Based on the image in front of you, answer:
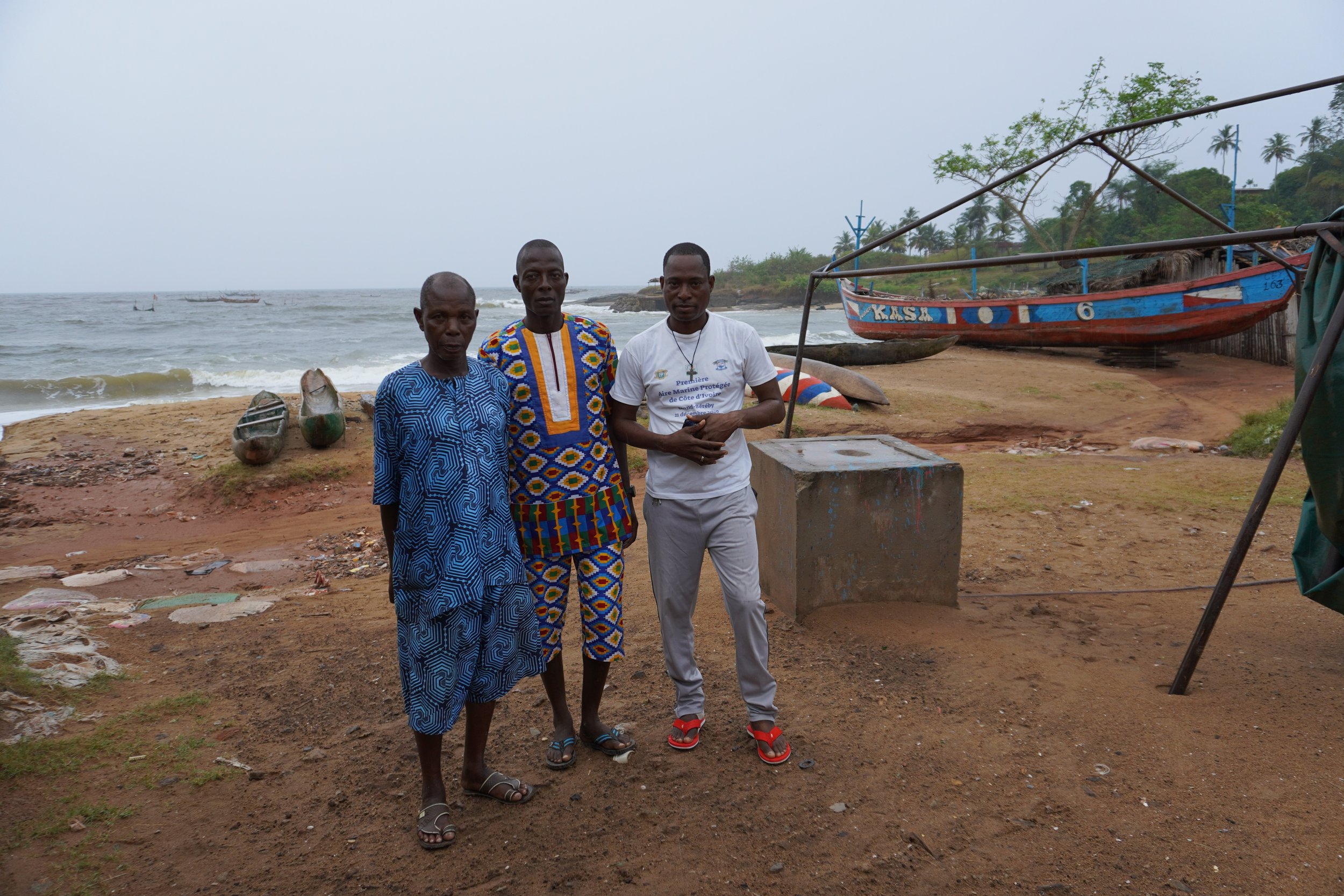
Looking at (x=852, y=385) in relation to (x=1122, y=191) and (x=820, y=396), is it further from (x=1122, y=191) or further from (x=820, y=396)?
(x=1122, y=191)

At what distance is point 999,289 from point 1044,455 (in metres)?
17.0

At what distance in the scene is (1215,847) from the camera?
2.23 m

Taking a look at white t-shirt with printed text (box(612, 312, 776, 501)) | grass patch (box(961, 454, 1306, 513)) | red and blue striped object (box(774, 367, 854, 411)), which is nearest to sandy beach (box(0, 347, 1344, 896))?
grass patch (box(961, 454, 1306, 513))

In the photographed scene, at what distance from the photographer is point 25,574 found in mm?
6016

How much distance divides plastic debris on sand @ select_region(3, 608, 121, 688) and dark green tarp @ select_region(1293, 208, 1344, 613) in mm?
4933

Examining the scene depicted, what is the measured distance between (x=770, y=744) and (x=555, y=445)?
122 centimetres

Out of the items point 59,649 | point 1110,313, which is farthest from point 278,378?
point 1110,313

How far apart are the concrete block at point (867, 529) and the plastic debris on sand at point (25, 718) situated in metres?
3.04

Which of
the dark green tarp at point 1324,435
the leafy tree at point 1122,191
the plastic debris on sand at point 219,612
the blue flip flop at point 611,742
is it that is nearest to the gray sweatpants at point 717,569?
the blue flip flop at point 611,742

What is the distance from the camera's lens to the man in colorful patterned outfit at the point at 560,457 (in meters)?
2.54

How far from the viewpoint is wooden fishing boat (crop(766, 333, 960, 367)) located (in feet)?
54.4

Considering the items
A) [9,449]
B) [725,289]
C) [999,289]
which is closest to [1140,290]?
[999,289]

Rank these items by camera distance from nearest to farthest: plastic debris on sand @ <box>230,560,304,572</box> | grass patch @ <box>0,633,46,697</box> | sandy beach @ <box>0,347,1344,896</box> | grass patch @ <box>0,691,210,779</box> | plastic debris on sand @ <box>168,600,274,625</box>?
1. sandy beach @ <box>0,347,1344,896</box>
2. grass patch @ <box>0,691,210,779</box>
3. grass patch @ <box>0,633,46,697</box>
4. plastic debris on sand @ <box>168,600,274,625</box>
5. plastic debris on sand @ <box>230,560,304,572</box>

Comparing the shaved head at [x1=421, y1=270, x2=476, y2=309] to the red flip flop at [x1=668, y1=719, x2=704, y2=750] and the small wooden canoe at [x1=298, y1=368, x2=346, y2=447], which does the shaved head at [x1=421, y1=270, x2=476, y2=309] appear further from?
the small wooden canoe at [x1=298, y1=368, x2=346, y2=447]
